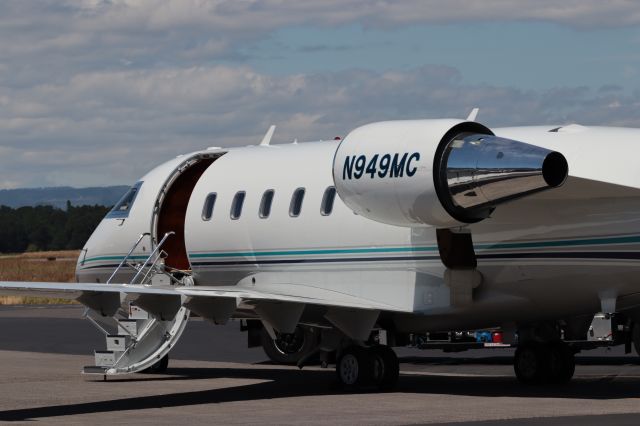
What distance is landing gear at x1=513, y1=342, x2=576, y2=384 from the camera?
79.4 ft

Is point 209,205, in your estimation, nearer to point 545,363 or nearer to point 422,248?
point 422,248

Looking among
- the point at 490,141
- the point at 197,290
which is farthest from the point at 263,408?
the point at 490,141

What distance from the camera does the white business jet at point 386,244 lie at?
66.5 ft

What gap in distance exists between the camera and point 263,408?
2106 cm

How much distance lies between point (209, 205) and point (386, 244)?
458 centimetres

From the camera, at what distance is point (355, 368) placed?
23.1m

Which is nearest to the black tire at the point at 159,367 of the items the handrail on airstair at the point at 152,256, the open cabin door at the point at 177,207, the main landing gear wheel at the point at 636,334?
the handrail on airstair at the point at 152,256

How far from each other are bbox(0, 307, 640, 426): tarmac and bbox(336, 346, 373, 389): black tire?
0.29 meters

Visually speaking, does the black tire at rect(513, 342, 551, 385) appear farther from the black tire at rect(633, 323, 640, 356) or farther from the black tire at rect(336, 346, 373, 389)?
the black tire at rect(336, 346, 373, 389)

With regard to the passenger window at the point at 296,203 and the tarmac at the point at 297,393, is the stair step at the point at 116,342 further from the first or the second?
the passenger window at the point at 296,203

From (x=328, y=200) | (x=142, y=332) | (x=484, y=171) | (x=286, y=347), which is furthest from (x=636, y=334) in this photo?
(x=142, y=332)

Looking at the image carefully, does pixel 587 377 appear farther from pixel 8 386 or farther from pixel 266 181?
pixel 8 386

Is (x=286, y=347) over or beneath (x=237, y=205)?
beneath

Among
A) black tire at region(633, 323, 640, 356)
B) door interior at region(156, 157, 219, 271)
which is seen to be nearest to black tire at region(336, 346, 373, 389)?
black tire at region(633, 323, 640, 356)
